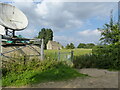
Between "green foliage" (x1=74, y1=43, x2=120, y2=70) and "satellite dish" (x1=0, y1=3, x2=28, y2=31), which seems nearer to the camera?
"green foliage" (x1=74, y1=43, x2=120, y2=70)

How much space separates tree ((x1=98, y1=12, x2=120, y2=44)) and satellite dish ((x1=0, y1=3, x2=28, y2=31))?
6111 millimetres

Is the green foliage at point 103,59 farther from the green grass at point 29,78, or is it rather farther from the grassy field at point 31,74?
the green grass at point 29,78

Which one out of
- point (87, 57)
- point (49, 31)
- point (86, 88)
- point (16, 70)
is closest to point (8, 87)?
point (16, 70)


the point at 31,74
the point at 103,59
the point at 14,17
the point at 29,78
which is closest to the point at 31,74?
the point at 31,74

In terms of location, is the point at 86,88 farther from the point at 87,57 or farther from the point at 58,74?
the point at 87,57

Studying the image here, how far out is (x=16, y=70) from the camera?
4.66 m

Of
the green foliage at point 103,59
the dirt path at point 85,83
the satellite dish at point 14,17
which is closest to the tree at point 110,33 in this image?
the green foliage at point 103,59

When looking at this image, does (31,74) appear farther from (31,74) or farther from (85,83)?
(85,83)

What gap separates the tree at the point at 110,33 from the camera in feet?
23.6

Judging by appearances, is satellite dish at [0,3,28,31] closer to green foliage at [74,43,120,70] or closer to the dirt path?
green foliage at [74,43,120,70]

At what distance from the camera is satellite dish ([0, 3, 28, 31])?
7419mm

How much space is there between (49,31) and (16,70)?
181 ft

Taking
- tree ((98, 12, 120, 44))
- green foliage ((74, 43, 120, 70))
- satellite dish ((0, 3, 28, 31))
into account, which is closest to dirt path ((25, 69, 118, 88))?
green foliage ((74, 43, 120, 70))

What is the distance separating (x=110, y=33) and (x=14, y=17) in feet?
24.0
